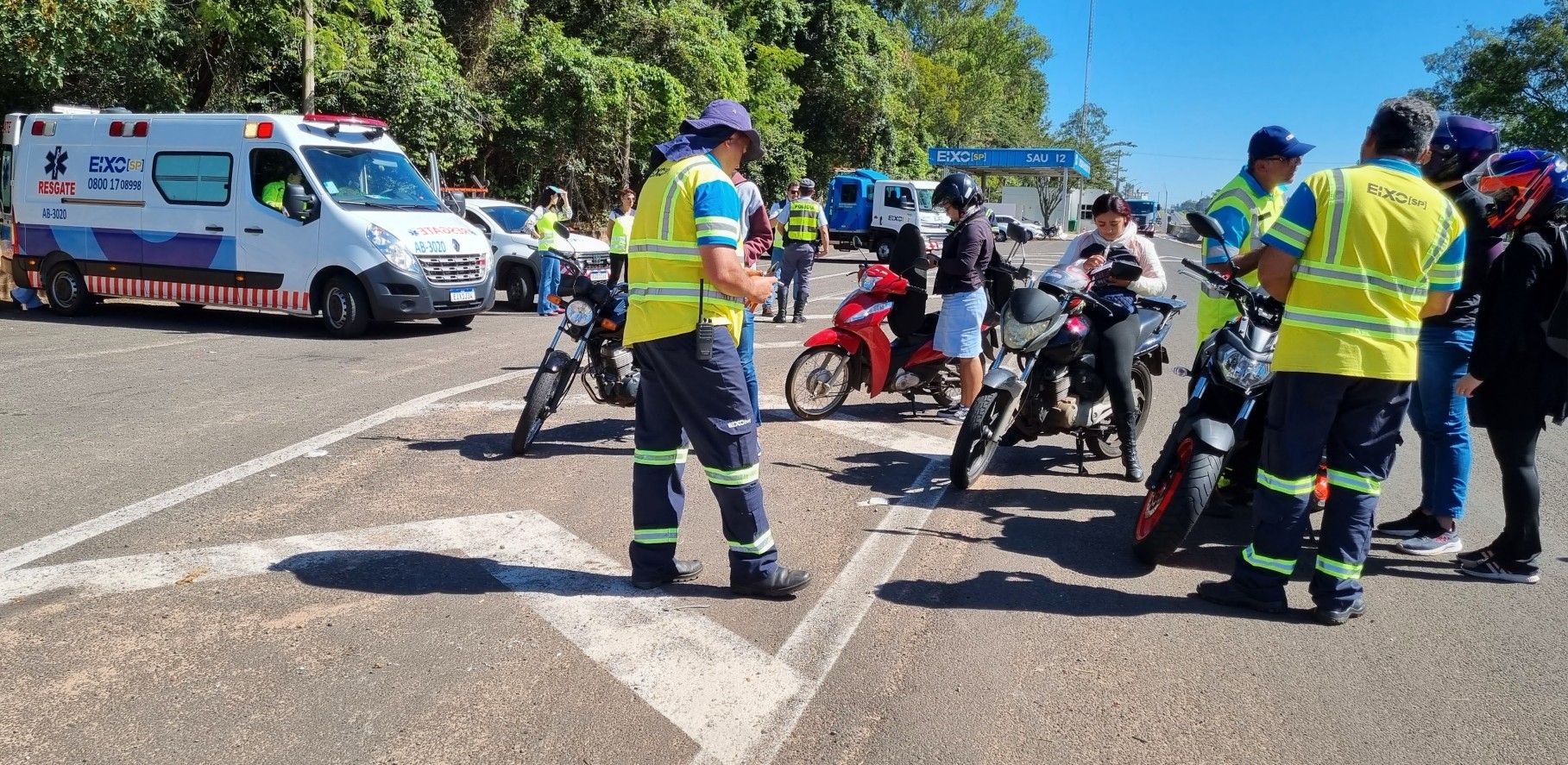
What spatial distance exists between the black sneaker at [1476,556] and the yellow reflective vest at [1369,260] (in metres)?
1.45

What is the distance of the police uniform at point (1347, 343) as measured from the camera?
3.73 m

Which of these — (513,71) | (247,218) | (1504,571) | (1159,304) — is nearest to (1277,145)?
(1159,304)

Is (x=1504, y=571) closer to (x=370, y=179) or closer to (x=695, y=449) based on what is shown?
(x=695, y=449)

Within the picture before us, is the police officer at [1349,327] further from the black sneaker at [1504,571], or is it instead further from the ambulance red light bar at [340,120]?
the ambulance red light bar at [340,120]

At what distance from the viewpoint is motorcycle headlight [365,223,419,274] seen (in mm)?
11289

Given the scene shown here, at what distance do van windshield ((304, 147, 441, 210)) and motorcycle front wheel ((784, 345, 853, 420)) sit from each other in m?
6.70

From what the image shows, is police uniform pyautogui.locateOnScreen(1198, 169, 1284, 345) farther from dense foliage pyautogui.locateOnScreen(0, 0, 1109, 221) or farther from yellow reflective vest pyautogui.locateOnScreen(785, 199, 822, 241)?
dense foliage pyautogui.locateOnScreen(0, 0, 1109, 221)

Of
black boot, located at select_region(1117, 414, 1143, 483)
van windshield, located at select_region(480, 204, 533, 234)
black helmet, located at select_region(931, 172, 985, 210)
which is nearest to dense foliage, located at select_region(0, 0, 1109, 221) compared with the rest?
van windshield, located at select_region(480, 204, 533, 234)

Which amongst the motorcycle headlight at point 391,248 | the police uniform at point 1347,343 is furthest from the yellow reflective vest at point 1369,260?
the motorcycle headlight at point 391,248

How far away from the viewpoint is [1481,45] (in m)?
43.5

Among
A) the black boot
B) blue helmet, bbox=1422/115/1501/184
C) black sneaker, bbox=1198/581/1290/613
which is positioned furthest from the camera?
the black boot

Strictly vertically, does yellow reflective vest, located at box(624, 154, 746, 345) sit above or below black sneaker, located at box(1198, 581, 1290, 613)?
above

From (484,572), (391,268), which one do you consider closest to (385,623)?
(484,572)

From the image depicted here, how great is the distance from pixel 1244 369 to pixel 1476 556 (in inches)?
54.0
